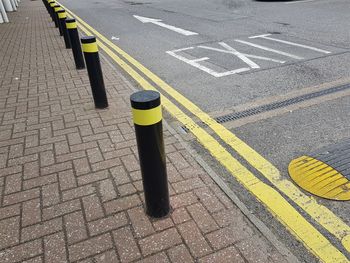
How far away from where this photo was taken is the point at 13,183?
3.07 metres

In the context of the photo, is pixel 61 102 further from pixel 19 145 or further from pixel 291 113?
pixel 291 113

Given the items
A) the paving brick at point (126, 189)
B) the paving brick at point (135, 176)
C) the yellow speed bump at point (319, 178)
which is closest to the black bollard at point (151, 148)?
the paving brick at point (126, 189)

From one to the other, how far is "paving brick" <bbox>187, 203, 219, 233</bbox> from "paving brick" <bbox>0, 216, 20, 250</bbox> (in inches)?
53.7

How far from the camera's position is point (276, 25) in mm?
9438

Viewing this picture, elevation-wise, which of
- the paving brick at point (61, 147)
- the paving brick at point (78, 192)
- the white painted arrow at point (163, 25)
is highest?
the white painted arrow at point (163, 25)

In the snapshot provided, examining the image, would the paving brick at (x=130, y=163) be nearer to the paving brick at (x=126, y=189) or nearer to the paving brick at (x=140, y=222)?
the paving brick at (x=126, y=189)

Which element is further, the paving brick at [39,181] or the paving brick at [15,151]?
the paving brick at [15,151]

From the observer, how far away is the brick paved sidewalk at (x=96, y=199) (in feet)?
7.54

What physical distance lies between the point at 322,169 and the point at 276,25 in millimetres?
7470

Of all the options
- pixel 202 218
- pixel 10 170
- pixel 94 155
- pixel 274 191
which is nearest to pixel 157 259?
pixel 202 218

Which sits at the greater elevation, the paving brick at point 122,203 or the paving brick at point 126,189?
the paving brick at point 126,189

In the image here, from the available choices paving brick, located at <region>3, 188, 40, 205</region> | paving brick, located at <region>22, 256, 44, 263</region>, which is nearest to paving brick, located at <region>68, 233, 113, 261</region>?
paving brick, located at <region>22, 256, 44, 263</region>

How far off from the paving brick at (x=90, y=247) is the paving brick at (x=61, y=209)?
404 millimetres

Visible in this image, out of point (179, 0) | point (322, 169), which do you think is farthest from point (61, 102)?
point (179, 0)
